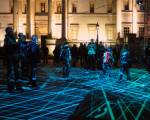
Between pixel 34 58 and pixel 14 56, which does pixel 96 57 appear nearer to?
pixel 34 58

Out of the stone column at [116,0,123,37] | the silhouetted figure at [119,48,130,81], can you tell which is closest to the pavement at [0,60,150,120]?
the silhouetted figure at [119,48,130,81]

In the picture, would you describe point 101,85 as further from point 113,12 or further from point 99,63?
point 113,12

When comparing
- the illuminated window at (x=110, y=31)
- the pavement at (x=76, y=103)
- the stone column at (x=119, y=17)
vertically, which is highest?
the stone column at (x=119, y=17)

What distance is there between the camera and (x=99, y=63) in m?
29.5

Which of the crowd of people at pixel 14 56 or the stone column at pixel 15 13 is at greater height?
the stone column at pixel 15 13

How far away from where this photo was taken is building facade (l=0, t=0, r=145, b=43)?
224ft

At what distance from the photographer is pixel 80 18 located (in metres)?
69.6

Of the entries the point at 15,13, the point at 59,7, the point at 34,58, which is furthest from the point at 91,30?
the point at 34,58

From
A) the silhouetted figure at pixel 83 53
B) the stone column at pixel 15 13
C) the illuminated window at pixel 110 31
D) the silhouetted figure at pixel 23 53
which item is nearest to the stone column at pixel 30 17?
the stone column at pixel 15 13

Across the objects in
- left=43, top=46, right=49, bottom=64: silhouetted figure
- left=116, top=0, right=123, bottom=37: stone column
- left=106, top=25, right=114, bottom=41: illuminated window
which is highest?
left=116, top=0, right=123, bottom=37: stone column

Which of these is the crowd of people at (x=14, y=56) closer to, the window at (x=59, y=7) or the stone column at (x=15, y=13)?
the stone column at (x=15, y=13)

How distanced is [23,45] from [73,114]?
923 centimetres

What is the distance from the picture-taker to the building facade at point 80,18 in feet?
224

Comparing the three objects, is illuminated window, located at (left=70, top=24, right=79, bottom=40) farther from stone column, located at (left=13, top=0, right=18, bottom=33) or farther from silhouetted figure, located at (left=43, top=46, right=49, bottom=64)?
silhouetted figure, located at (left=43, top=46, right=49, bottom=64)
